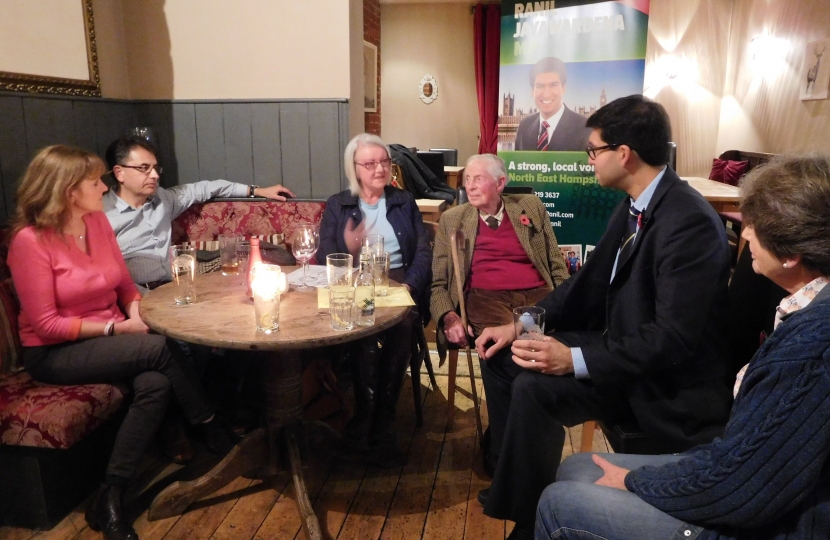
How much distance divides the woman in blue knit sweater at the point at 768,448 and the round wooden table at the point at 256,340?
A: 29.5 inches

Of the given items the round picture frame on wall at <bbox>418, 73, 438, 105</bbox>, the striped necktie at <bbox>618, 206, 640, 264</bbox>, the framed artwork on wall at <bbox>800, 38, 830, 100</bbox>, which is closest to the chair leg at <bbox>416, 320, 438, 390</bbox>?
the striped necktie at <bbox>618, 206, 640, 264</bbox>

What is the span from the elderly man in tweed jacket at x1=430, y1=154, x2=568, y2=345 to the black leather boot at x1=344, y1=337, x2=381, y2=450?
1.60 ft

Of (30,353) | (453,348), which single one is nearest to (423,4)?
(453,348)

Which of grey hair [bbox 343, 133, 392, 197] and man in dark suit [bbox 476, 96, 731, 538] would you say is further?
grey hair [bbox 343, 133, 392, 197]

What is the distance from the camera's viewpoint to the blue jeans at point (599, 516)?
1.05m

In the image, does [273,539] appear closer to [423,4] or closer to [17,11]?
[17,11]

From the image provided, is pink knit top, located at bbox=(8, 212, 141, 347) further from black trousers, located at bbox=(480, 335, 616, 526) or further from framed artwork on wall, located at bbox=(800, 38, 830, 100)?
framed artwork on wall, located at bbox=(800, 38, 830, 100)

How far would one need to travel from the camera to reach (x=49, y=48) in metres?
2.53

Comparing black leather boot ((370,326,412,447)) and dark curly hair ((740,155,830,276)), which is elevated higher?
dark curly hair ((740,155,830,276))

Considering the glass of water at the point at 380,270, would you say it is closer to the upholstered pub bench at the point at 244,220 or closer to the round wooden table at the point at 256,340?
the round wooden table at the point at 256,340

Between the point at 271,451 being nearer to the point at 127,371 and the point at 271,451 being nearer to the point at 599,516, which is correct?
the point at 127,371

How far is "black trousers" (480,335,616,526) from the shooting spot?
62.1 inches

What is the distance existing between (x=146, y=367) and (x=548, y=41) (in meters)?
3.74

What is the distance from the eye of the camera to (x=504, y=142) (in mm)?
4602
